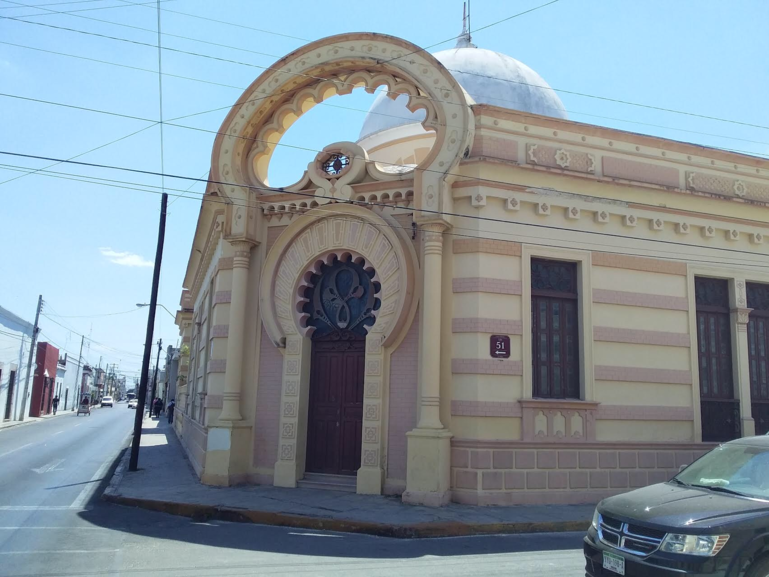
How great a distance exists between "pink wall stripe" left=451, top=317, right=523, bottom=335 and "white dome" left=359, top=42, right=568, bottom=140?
7727 millimetres

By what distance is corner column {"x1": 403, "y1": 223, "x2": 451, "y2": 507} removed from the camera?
1045cm

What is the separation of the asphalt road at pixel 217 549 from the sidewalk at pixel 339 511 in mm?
247

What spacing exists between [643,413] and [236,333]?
26.0ft

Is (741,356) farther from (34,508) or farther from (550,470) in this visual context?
(34,508)

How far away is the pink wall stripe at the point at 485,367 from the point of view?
35.6ft

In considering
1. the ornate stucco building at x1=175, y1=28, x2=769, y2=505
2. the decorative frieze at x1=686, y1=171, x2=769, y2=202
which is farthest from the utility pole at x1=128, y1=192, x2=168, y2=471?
the decorative frieze at x1=686, y1=171, x2=769, y2=202

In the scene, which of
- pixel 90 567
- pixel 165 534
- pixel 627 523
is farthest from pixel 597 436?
pixel 90 567

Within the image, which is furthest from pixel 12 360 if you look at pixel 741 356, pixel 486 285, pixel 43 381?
pixel 741 356

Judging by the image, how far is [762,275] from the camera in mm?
13188

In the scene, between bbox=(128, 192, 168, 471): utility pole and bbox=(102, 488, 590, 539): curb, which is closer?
bbox=(102, 488, 590, 539): curb

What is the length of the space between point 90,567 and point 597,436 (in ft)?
27.4

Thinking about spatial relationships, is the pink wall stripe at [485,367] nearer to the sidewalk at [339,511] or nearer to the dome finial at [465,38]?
the sidewalk at [339,511]

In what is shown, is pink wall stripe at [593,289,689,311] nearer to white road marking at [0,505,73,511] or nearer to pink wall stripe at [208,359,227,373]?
pink wall stripe at [208,359,227,373]

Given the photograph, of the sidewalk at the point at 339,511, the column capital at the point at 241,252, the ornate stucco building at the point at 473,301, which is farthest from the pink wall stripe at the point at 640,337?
the column capital at the point at 241,252
